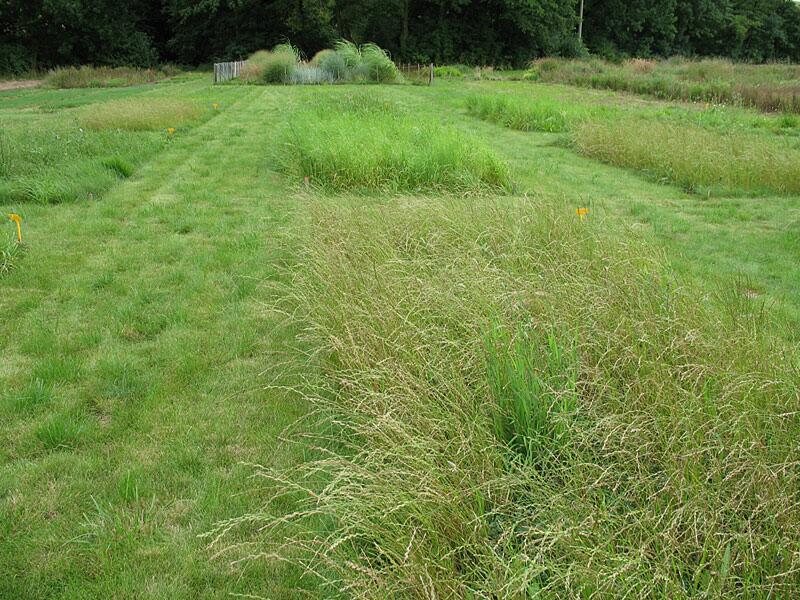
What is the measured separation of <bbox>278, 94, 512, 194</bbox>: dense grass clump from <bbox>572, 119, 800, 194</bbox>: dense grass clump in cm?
274

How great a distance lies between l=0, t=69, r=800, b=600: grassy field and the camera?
201 cm

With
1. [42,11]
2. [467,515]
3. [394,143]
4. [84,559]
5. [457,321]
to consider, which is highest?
[42,11]

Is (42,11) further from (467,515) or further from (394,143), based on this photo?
(467,515)

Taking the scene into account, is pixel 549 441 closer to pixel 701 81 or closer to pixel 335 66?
pixel 335 66

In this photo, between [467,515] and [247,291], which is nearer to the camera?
[467,515]

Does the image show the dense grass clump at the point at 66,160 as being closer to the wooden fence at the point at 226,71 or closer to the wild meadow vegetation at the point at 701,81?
the wild meadow vegetation at the point at 701,81

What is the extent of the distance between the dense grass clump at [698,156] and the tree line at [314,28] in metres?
31.6

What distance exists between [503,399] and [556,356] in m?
0.29

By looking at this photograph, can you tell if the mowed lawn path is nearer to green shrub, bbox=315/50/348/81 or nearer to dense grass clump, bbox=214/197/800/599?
dense grass clump, bbox=214/197/800/599

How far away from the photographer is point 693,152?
31.3ft

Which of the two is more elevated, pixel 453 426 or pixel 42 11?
pixel 42 11

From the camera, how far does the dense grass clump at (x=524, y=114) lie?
45.1 feet

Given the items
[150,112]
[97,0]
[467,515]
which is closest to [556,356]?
[467,515]

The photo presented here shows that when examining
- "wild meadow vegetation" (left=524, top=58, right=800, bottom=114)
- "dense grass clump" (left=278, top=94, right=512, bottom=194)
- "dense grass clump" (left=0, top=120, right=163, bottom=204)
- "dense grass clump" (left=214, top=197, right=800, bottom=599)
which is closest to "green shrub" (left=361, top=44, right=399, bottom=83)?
"wild meadow vegetation" (left=524, top=58, right=800, bottom=114)
